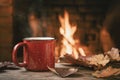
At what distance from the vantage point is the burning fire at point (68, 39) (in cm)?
224

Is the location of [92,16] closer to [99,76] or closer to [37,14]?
[37,14]

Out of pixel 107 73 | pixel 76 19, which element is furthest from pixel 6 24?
pixel 107 73

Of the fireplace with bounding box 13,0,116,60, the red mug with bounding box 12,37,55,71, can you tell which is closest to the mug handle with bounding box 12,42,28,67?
the red mug with bounding box 12,37,55,71

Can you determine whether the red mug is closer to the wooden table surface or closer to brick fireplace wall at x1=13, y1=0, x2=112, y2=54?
the wooden table surface

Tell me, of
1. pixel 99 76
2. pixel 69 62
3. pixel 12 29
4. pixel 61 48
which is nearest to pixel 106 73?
pixel 99 76

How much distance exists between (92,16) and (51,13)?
1.10 ft

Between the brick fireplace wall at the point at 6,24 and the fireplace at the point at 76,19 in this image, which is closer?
the brick fireplace wall at the point at 6,24

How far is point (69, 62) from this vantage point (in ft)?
3.69

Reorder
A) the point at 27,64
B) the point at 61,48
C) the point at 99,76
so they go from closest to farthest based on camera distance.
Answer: the point at 99,76 < the point at 27,64 < the point at 61,48

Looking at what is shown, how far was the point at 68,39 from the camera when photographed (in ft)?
7.45

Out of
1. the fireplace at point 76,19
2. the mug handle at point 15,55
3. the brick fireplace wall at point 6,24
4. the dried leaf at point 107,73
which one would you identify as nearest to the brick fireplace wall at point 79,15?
the fireplace at point 76,19

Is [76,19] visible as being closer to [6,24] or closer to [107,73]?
[6,24]

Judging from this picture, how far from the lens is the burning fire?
2.24 metres

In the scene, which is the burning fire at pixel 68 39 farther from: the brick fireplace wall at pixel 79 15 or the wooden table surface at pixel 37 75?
the wooden table surface at pixel 37 75
